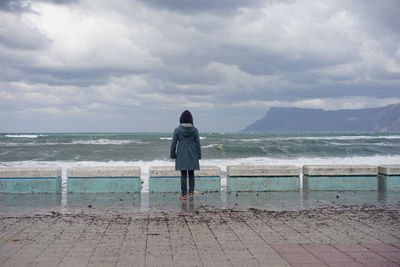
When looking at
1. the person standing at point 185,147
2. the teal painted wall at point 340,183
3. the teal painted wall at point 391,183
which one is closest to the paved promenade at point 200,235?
the person standing at point 185,147

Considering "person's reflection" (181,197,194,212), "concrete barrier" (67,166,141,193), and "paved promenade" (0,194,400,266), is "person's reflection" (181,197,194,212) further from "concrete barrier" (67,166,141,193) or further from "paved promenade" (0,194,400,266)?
"concrete barrier" (67,166,141,193)

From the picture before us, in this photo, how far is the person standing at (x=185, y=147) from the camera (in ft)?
26.2

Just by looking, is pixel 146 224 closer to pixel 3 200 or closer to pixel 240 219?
pixel 240 219

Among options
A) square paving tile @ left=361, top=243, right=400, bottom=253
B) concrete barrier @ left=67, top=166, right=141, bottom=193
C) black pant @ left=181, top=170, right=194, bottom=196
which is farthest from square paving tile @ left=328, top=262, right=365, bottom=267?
concrete barrier @ left=67, top=166, right=141, bottom=193

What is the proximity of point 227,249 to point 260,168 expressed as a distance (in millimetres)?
4863

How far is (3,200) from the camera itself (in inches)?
317

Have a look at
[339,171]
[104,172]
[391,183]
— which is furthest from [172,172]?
[391,183]

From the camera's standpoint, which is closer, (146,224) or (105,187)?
(146,224)

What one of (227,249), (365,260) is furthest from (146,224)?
(365,260)

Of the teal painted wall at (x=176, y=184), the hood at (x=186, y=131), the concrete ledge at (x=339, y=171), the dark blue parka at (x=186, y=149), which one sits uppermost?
the hood at (x=186, y=131)

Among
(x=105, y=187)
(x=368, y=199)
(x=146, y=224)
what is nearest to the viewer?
(x=146, y=224)

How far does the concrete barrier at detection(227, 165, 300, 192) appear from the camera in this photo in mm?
9125

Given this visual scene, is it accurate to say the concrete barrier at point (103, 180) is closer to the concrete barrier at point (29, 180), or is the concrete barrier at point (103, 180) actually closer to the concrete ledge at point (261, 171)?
the concrete barrier at point (29, 180)

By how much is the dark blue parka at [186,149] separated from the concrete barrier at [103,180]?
141 cm
